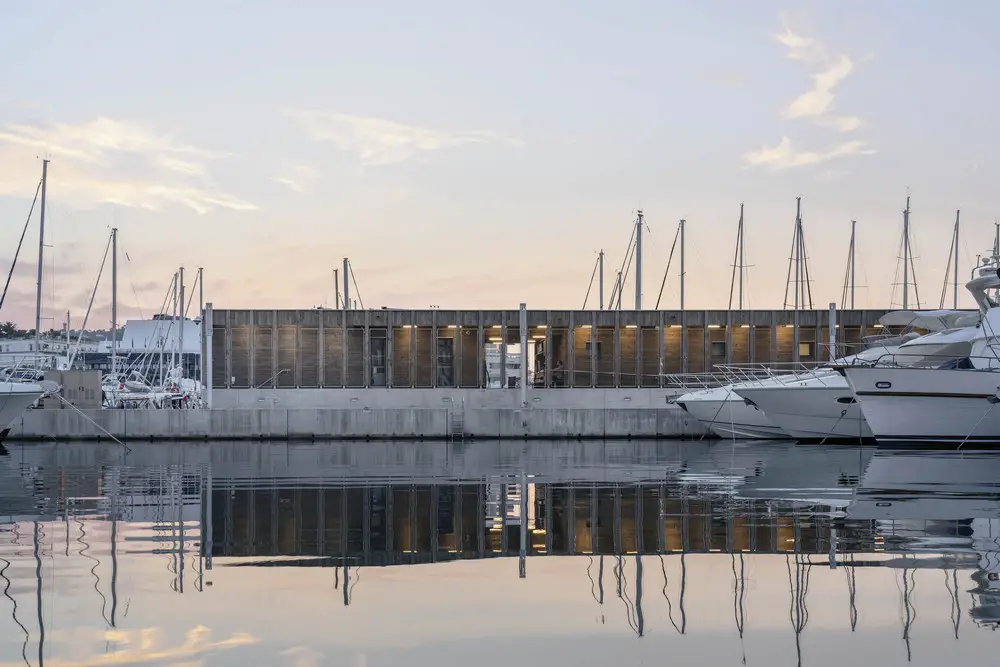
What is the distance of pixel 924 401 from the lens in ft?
113

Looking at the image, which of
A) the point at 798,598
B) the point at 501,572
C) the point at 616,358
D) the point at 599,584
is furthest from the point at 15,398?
the point at 798,598

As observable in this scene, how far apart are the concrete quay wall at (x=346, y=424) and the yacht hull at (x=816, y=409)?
528 cm

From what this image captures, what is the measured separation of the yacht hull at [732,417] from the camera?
43.6m

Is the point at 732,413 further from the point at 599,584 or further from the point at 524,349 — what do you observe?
the point at 599,584

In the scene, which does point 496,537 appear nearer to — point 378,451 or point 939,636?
point 939,636

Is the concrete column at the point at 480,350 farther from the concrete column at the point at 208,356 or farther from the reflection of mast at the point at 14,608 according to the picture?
the reflection of mast at the point at 14,608

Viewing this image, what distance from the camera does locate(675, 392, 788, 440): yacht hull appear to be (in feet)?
143

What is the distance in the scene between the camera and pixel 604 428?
45.5m

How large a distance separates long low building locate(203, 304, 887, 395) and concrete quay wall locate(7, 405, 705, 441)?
30.6 ft

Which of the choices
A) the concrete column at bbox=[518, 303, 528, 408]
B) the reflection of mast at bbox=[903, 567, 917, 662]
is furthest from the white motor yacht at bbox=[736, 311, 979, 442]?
the reflection of mast at bbox=[903, 567, 917, 662]

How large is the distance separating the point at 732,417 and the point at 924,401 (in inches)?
405

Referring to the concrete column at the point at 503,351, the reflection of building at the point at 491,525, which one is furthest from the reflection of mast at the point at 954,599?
the concrete column at the point at 503,351

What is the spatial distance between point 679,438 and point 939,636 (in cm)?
3828

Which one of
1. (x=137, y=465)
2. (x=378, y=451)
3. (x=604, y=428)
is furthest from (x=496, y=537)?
(x=604, y=428)
